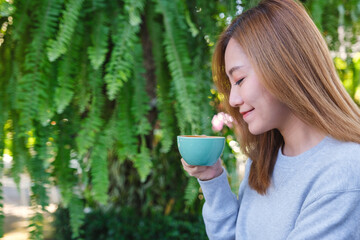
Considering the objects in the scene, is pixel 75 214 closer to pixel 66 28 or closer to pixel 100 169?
pixel 100 169

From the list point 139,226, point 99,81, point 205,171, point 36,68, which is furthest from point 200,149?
point 139,226

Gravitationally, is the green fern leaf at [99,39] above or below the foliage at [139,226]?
above

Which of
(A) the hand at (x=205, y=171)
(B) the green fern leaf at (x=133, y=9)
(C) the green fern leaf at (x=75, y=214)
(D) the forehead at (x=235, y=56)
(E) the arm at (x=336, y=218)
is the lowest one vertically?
(C) the green fern leaf at (x=75, y=214)

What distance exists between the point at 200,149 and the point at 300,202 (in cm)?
23

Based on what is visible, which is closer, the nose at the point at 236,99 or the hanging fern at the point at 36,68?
the nose at the point at 236,99

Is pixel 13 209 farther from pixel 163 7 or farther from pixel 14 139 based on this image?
pixel 163 7

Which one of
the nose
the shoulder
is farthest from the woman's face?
the shoulder

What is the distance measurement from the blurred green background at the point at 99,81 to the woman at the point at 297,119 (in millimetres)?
345

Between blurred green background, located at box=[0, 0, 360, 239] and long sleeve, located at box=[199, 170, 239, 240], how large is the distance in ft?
0.86

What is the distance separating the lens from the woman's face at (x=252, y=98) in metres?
0.63

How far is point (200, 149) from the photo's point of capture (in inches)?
27.1

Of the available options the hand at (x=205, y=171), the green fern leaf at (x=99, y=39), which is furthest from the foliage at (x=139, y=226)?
the green fern leaf at (x=99, y=39)

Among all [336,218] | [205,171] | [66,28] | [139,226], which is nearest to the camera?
[336,218]

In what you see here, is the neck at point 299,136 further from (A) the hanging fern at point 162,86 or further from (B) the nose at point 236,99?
(A) the hanging fern at point 162,86
